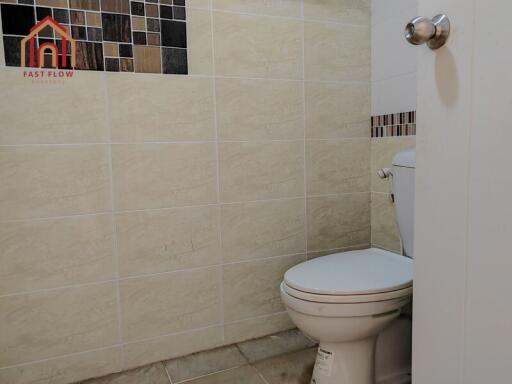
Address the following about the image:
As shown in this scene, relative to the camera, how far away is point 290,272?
1.33 meters

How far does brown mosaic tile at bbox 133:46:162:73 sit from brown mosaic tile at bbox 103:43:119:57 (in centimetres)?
6

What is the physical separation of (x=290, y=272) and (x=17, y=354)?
987mm

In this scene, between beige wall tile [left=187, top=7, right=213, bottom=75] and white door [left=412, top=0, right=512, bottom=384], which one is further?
beige wall tile [left=187, top=7, right=213, bottom=75]

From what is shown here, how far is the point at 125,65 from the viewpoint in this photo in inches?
55.2

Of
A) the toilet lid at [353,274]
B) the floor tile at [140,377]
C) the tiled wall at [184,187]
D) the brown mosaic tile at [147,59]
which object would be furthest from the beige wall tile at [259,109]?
the floor tile at [140,377]

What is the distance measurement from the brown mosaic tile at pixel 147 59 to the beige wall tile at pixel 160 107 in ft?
0.09

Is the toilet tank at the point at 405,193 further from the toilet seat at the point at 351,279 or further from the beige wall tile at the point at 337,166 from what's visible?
the beige wall tile at the point at 337,166

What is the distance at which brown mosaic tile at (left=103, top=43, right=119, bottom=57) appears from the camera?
1.37 metres

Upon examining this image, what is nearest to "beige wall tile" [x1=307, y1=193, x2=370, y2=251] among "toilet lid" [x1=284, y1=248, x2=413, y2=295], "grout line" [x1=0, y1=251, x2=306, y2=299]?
"grout line" [x1=0, y1=251, x2=306, y2=299]

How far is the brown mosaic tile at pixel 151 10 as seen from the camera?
1.41m

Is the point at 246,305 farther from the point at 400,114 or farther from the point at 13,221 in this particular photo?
the point at 400,114

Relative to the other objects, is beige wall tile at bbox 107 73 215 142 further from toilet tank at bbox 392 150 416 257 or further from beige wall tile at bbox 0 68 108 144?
toilet tank at bbox 392 150 416 257

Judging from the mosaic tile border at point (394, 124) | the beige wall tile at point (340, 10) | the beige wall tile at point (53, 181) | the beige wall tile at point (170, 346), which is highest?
the beige wall tile at point (340, 10)

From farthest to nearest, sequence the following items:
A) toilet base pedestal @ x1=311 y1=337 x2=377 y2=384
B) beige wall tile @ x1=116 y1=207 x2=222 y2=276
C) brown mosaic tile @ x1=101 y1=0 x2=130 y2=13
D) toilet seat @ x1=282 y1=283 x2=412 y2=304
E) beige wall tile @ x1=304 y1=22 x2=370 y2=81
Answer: beige wall tile @ x1=304 y1=22 x2=370 y2=81
beige wall tile @ x1=116 y1=207 x2=222 y2=276
brown mosaic tile @ x1=101 y1=0 x2=130 y2=13
toilet base pedestal @ x1=311 y1=337 x2=377 y2=384
toilet seat @ x1=282 y1=283 x2=412 y2=304
